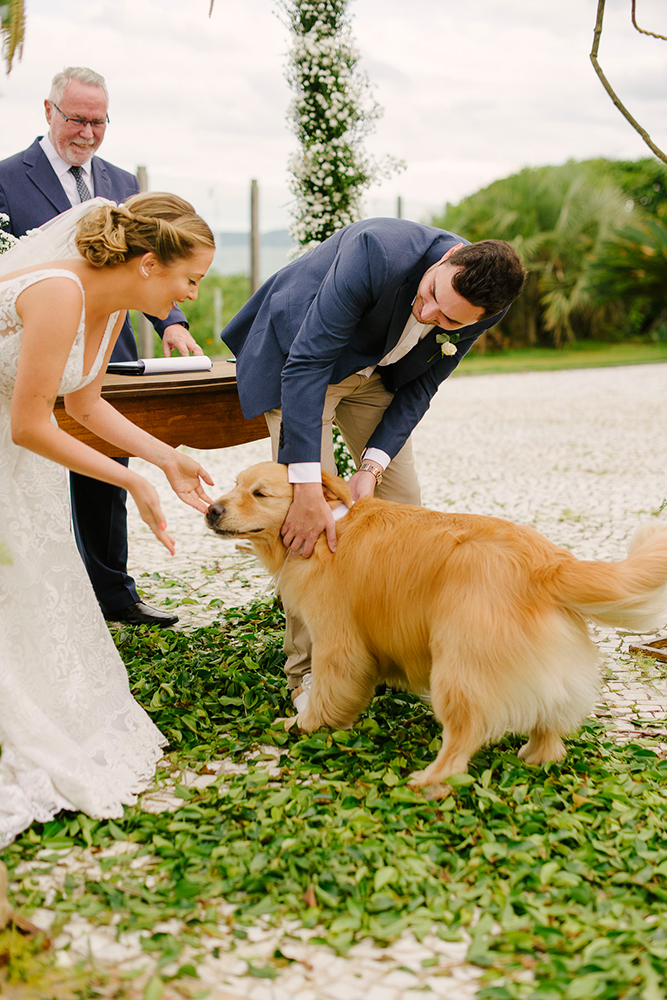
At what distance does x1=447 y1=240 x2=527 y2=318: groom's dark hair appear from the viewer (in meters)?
2.87

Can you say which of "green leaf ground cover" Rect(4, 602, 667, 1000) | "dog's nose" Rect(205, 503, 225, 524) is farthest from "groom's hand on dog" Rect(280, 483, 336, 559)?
"green leaf ground cover" Rect(4, 602, 667, 1000)

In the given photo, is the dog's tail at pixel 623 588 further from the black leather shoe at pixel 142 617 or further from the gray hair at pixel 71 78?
the gray hair at pixel 71 78

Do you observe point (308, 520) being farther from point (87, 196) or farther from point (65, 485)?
point (87, 196)

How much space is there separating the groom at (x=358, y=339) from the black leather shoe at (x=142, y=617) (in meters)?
1.32

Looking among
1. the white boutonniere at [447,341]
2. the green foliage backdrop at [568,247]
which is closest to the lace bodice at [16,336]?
the white boutonniere at [447,341]

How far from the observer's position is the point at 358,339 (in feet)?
11.3

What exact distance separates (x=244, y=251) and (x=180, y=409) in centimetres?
1125

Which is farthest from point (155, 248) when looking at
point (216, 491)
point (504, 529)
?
point (216, 491)

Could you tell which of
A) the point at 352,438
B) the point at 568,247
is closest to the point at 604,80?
the point at 352,438

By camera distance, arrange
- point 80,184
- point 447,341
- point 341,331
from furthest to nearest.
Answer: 1. point 80,184
2. point 447,341
3. point 341,331

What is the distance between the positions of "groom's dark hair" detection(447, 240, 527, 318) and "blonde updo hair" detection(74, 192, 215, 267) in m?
0.90

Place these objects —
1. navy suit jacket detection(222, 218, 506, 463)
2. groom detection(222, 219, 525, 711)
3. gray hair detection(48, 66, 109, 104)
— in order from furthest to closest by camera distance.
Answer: gray hair detection(48, 66, 109, 104), navy suit jacket detection(222, 218, 506, 463), groom detection(222, 219, 525, 711)

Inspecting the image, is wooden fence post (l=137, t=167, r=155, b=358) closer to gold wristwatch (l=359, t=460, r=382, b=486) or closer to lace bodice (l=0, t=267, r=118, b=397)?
gold wristwatch (l=359, t=460, r=382, b=486)

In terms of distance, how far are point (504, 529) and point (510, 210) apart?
19.6 m
